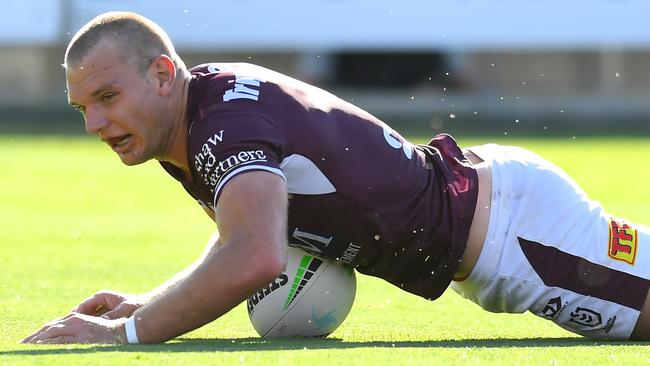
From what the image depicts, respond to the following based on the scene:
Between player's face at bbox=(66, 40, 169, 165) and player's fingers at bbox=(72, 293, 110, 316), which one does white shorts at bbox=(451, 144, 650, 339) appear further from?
player's fingers at bbox=(72, 293, 110, 316)

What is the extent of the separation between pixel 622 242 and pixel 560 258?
34cm

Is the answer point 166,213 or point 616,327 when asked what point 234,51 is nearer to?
point 166,213

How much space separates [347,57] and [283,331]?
114 ft

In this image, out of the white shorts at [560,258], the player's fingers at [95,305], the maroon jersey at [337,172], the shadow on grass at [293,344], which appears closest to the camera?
the shadow on grass at [293,344]

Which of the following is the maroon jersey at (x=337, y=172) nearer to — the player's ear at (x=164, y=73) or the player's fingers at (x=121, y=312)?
the player's ear at (x=164, y=73)

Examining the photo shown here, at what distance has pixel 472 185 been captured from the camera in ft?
21.2

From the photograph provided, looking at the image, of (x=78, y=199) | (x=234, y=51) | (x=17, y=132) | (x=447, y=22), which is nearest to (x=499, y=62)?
(x=447, y=22)

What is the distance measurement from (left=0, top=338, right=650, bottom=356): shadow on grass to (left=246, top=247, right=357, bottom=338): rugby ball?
0.45 feet

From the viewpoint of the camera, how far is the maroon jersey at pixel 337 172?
570 cm

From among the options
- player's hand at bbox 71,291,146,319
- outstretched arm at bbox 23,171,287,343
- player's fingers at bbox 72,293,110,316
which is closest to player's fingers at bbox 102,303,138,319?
player's hand at bbox 71,291,146,319

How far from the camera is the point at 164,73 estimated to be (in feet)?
19.2

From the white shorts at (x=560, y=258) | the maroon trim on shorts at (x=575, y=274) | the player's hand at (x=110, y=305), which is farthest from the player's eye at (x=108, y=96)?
the maroon trim on shorts at (x=575, y=274)

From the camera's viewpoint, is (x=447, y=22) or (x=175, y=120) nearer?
(x=175, y=120)

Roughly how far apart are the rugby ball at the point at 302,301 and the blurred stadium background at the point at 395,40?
3168cm
